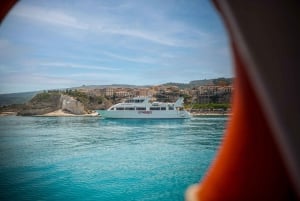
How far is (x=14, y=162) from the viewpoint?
1898 centimetres

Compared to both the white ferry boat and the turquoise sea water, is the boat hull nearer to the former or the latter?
the white ferry boat

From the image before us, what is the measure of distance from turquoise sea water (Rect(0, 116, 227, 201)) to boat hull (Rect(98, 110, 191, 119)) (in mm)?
441

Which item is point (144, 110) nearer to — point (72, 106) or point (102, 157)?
point (102, 157)

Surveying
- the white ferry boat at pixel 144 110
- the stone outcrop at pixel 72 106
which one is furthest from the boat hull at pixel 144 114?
the stone outcrop at pixel 72 106

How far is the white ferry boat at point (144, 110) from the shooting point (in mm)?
22328

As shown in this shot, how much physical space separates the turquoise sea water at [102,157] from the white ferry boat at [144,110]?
0.55 metres

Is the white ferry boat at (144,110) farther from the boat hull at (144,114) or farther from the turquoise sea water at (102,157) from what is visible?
the turquoise sea water at (102,157)

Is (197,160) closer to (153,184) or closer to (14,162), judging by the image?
(153,184)

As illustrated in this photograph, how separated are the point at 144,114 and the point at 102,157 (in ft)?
15.7

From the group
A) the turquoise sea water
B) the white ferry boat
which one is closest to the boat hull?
the white ferry boat

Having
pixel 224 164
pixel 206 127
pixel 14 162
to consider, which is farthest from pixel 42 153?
pixel 224 164

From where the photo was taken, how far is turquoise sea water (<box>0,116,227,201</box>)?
51.4ft

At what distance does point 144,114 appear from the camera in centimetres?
2233

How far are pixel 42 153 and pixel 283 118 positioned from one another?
2055 cm
